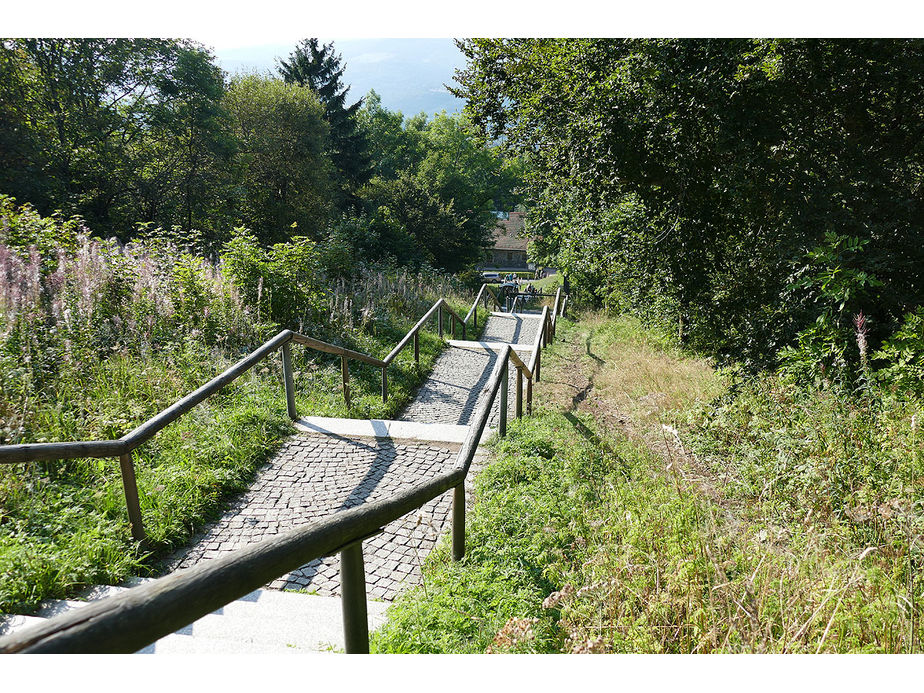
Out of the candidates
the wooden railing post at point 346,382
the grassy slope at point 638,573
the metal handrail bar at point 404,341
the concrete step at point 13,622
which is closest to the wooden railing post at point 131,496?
the concrete step at point 13,622

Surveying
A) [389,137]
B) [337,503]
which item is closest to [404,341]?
[337,503]

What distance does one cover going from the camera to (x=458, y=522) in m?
2.94

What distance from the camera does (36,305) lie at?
16.8 feet

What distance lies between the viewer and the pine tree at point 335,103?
99.9ft

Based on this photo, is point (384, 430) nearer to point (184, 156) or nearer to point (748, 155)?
point (748, 155)

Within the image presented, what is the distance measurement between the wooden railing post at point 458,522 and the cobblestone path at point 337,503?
0.50ft

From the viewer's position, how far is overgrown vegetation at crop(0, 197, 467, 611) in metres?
3.02

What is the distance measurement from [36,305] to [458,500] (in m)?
4.89

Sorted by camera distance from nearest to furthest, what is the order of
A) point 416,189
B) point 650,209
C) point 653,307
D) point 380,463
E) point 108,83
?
point 380,463, point 650,209, point 653,307, point 108,83, point 416,189

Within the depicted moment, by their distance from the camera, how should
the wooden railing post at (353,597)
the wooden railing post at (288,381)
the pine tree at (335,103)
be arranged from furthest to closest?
the pine tree at (335,103)
the wooden railing post at (288,381)
the wooden railing post at (353,597)

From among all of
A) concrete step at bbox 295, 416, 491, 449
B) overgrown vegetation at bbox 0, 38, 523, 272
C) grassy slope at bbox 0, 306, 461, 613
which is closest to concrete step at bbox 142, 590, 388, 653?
grassy slope at bbox 0, 306, 461, 613

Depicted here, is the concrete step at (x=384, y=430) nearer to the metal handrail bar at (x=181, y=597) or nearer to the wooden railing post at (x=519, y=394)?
the wooden railing post at (x=519, y=394)
